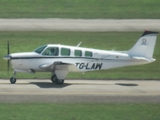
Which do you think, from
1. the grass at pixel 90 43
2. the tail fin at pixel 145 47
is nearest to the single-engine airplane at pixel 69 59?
the tail fin at pixel 145 47

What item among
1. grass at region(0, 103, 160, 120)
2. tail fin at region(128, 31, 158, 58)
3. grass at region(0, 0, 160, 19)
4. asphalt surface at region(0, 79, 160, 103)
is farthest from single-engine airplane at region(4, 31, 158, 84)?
grass at region(0, 0, 160, 19)

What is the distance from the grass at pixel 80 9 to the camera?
5469cm

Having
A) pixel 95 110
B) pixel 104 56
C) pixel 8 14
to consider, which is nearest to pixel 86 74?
pixel 104 56

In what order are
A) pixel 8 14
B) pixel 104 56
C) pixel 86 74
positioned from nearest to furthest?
1. pixel 104 56
2. pixel 86 74
3. pixel 8 14

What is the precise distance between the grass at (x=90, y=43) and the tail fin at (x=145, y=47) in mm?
2352

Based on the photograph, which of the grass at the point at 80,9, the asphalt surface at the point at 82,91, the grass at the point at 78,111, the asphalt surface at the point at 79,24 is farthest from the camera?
the grass at the point at 80,9

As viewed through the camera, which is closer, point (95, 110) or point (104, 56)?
point (95, 110)

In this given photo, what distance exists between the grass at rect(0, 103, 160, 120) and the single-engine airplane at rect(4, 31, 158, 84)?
18.3ft

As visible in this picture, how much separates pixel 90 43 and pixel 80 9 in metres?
12.3

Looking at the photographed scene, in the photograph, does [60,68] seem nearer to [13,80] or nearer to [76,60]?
[76,60]

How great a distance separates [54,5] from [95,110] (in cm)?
3116

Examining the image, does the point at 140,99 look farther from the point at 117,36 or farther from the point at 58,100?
Result: the point at 117,36

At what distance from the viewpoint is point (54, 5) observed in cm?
5731

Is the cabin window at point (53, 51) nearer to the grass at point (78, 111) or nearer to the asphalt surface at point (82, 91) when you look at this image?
the asphalt surface at point (82, 91)
